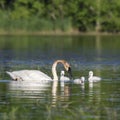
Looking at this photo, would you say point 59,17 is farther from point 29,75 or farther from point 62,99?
point 62,99

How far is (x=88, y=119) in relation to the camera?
1558cm

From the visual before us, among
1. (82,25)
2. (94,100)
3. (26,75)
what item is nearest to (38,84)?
(26,75)

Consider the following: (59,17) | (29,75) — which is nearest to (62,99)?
(29,75)

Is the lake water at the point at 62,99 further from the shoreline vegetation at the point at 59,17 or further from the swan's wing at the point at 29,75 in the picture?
the shoreline vegetation at the point at 59,17

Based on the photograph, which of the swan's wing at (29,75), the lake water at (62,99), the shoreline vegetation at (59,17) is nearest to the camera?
the lake water at (62,99)

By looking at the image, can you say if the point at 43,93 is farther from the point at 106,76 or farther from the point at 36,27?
the point at 36,27

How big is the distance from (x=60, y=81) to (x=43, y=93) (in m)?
4.10

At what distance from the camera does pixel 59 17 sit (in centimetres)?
7769

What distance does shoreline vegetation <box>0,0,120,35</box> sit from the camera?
7250 centimetres

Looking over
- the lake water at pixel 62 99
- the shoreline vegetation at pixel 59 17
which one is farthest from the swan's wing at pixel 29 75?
the shoreline vegetation at pixel 59 17

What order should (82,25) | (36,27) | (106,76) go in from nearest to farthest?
(106,76), (36,27), (82,25)

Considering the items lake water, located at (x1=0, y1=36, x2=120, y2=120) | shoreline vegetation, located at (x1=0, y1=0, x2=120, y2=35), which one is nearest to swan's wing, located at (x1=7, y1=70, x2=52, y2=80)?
lake water, located at (x1=0, y1=36, x2=120, y2=120)

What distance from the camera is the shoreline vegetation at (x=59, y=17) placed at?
7250 cm

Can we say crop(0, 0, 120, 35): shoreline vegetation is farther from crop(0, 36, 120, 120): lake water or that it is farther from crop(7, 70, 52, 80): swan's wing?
crop(7, 70, 52, 80): swan's wing
